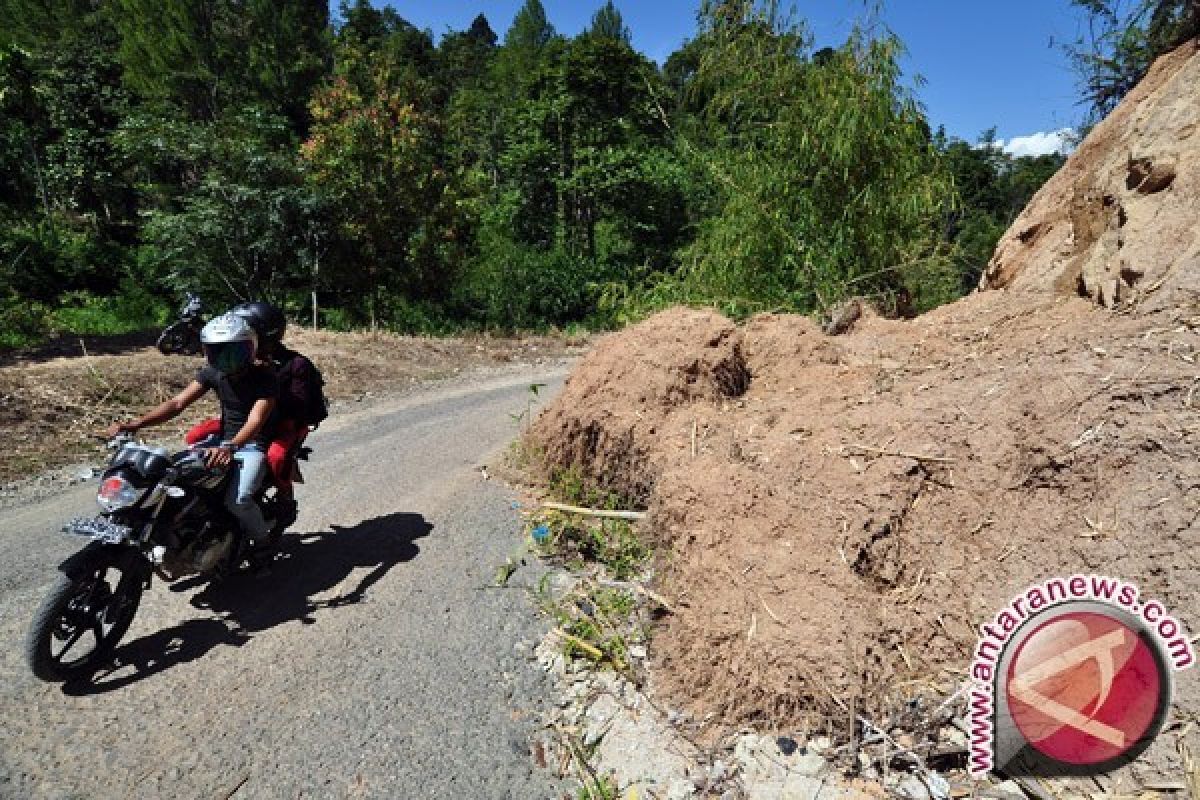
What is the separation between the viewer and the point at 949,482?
2893 millimetres

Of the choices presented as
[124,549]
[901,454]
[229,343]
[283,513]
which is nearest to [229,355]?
[229,343]

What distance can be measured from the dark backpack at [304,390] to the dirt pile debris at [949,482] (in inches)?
87.3

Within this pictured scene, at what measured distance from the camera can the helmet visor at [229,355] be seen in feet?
11.4

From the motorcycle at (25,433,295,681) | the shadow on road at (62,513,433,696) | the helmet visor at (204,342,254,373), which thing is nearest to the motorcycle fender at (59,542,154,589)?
the motorcycle at (25,433,295,681)

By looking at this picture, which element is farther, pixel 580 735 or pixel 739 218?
pixel 739 218

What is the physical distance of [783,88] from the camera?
6.92 m

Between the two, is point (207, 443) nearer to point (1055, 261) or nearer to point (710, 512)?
point (710, 512)

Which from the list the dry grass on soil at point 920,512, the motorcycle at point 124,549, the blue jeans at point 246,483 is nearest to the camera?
the dry grass on soil at point 920,512

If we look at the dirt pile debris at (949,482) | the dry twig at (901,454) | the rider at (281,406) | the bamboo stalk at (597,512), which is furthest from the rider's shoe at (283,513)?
the dry twig at (901,454)

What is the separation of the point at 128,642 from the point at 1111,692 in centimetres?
443

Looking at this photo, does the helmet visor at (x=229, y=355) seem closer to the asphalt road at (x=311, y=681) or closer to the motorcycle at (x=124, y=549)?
the motorcycle at (x=124, y=549)

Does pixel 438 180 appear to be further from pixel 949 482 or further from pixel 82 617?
pixel 949 482

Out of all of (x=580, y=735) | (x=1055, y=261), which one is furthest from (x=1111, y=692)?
(x=1055, y=261)

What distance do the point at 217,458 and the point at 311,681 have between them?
4.17ft
